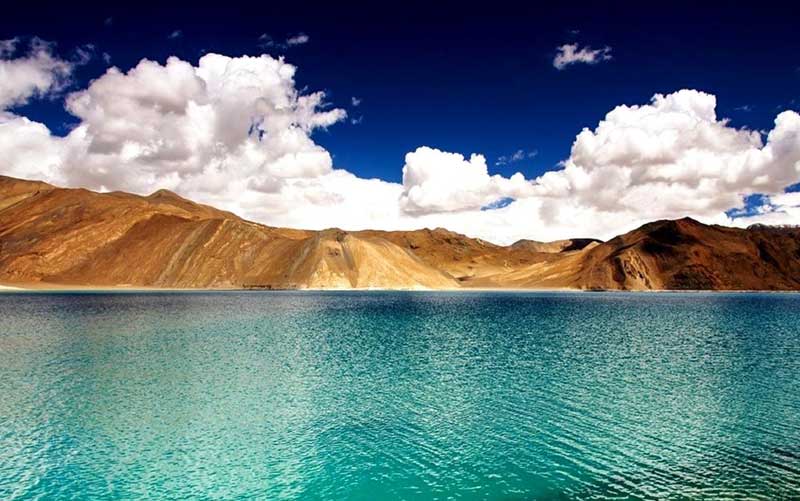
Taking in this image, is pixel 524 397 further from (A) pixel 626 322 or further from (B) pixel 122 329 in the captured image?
(A) pixel 626 322

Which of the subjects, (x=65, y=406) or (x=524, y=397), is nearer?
(x=65, y=406)

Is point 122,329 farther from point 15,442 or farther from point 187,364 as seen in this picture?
point 15,442

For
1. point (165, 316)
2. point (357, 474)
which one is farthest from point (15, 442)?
point (165, 316)

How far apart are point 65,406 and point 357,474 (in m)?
19.8

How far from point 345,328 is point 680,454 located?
55.9 m

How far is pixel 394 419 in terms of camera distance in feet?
98.3

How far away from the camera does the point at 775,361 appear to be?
163 ft

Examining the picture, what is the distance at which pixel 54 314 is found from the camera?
304ft

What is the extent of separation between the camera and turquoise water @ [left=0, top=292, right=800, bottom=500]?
70.1 ft

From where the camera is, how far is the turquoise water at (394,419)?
21.4 meters

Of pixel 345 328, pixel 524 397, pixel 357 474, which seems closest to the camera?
pixel 357 474

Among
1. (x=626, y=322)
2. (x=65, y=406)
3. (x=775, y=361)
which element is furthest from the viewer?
(x=626, y=322)

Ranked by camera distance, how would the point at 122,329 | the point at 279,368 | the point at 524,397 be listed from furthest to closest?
the point at 122,329 < the point at 279,368 < the point at 524,397

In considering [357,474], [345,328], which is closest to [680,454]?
[357,474]
